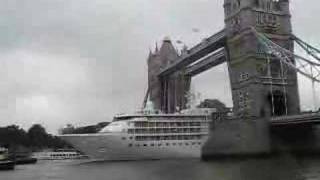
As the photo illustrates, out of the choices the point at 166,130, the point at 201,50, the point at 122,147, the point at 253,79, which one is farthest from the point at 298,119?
the point at 201,50

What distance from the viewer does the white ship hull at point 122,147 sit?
78.4 meters

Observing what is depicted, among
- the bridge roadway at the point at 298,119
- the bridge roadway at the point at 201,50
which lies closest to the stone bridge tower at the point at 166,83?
the bridge roadway at the point at 201,50

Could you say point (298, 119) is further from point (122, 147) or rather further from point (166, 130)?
point (122, 147)

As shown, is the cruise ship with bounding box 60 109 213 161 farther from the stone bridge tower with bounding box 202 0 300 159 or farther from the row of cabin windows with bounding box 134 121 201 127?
the stone bridge tower with bounding box 202 0 300 159


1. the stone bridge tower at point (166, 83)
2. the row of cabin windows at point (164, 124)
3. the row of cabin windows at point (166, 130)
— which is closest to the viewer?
the row of cabin windows at point (166, 130)

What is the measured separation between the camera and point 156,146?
270 feet

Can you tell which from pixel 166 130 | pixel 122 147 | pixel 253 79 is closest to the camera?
pixel 253 79

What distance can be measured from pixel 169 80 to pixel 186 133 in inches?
1012

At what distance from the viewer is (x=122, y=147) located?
79188 mm

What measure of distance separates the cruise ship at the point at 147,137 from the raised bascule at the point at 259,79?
8.93ft

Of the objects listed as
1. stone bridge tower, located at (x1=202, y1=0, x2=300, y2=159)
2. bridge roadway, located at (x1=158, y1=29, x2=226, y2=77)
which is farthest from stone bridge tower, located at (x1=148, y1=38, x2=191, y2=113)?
stone bridge tower, located at (x1=202, y1=0, x2=300, y2=159)

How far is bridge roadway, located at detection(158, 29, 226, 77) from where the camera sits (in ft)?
281

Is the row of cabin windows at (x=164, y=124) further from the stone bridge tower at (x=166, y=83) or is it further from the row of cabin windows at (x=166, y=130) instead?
the stone bridge tower at (x=166, y=83)

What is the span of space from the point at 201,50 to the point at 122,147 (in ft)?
70.2
